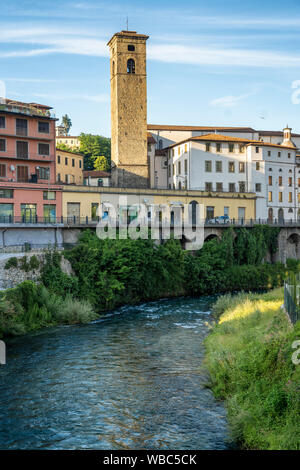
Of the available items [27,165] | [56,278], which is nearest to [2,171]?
[27,165]

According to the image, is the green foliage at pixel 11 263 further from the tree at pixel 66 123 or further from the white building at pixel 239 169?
the tree at pixel 66 123

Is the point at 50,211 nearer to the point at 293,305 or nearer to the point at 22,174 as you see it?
the point at 22,174

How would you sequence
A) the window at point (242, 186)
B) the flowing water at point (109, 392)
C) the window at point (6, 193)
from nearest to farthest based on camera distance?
the flowing water at point (109, 392)
the window at point (6, 193)
the window at point (242, 186)

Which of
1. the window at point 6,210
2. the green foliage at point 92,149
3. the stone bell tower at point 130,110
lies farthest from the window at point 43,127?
the green foliage at point 92,149

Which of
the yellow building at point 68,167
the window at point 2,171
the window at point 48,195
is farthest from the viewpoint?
the yellow building at point 68,167

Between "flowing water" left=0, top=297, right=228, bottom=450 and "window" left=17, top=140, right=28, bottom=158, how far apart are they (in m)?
26.1

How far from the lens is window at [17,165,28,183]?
50000mm

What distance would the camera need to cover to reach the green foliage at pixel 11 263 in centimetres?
3226

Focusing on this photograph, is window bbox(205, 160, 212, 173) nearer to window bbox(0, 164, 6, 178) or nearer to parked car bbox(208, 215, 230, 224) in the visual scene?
parked car bbox(208, 215, 230, 224)

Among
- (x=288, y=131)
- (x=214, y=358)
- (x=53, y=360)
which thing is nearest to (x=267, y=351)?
(x=214, y=358)

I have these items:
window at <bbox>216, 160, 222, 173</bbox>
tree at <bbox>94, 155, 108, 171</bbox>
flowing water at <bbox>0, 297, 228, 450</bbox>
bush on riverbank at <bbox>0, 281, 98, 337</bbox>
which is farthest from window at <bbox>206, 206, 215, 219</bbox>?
tree at <bbox>94, 155, 108, 171</bbox>

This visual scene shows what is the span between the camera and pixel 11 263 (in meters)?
32.5

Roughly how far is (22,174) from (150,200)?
1479 cm
